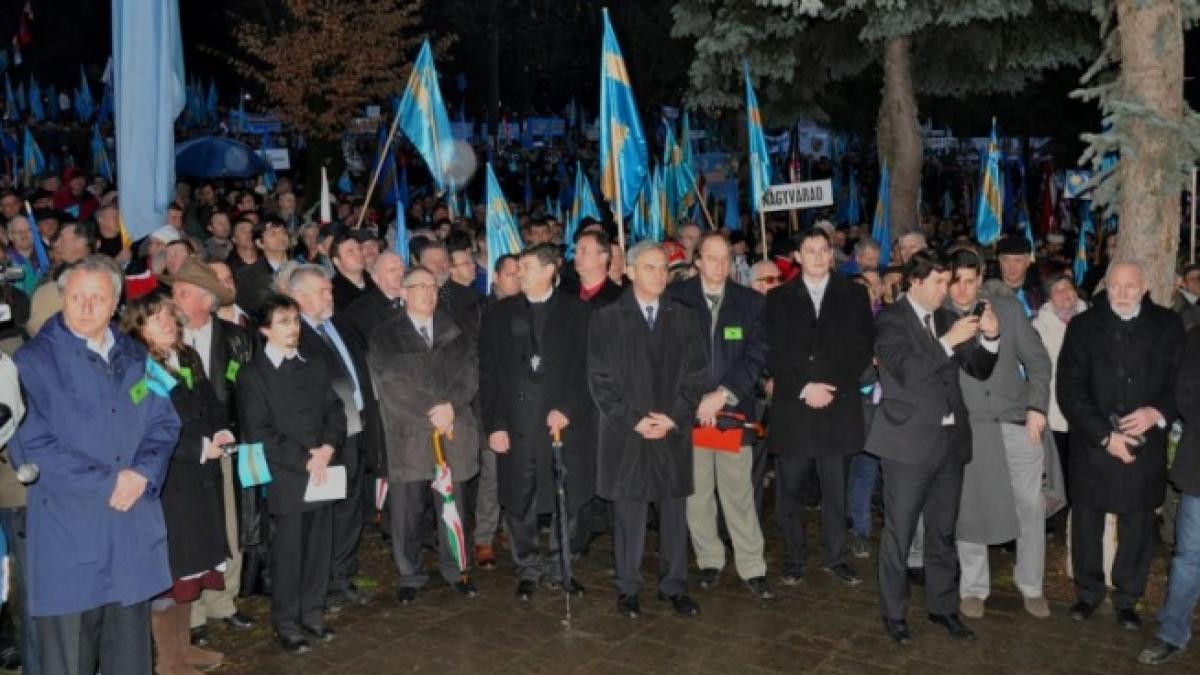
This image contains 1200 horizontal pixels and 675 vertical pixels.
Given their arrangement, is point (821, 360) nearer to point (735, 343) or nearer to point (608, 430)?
point (735, 343)

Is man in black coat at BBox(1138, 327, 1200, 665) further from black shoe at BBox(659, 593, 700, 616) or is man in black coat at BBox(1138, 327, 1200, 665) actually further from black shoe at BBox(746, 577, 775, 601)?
black shoe at BBox(659, 593, 700, 616)

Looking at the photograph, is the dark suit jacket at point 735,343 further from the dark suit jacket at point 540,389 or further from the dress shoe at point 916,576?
the dress shoe at point 916,576

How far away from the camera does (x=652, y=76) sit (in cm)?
2978

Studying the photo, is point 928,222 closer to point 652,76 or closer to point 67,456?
point 652,76

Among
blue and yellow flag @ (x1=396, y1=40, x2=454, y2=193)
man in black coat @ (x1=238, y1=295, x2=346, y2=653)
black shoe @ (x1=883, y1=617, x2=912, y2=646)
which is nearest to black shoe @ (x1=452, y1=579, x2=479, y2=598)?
man in black coat @ (x1=238, y1=295, x2=346, y2=653)

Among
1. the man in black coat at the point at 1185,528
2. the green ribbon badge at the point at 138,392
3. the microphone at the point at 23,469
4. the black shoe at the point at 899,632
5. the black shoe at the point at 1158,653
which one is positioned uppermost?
the green ribbon badge at the point at 138,392

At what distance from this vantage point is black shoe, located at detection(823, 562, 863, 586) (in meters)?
7.43

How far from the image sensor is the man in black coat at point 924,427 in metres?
6.41

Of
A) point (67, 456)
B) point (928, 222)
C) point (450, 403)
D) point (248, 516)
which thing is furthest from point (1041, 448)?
point (928, 222)

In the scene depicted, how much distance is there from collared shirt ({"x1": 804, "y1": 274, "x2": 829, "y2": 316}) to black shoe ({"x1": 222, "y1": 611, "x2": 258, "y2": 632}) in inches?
158

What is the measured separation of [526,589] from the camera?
730cm

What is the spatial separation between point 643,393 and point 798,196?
5372 millimetres

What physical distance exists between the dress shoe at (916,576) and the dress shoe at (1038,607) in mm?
739

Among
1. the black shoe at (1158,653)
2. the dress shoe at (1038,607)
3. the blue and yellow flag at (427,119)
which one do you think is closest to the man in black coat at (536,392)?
the dress shoe at (1038,607)
